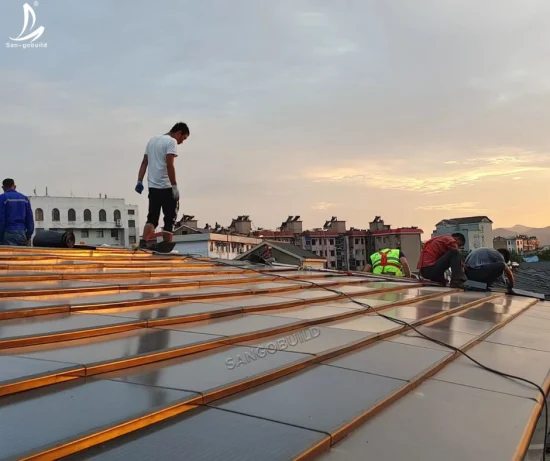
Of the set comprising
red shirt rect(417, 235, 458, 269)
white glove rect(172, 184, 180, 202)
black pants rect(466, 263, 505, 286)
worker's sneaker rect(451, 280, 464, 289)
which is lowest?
worker's sneaker rect(451, 280, 464, 289)

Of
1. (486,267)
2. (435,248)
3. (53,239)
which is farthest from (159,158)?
(486,267)

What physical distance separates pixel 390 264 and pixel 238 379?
8.13 metres

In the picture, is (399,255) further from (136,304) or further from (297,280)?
(136,304)

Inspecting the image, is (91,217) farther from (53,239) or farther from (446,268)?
(446,268)

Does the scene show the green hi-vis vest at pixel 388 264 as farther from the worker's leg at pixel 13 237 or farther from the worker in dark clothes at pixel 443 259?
the worker's leg at pixel 13 237

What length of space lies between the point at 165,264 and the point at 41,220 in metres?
69.6

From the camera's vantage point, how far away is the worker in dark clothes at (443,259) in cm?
865

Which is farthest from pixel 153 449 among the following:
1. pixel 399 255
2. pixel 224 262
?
pixel 399 255

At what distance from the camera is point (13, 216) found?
24.0 ft

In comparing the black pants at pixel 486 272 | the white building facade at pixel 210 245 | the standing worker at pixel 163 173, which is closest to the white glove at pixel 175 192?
the standing worker at pixel 163 173

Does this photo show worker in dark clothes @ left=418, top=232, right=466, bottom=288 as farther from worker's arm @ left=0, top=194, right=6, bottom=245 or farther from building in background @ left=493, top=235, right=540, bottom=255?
building in background @ left=493, top=235, right=540, bottom=255

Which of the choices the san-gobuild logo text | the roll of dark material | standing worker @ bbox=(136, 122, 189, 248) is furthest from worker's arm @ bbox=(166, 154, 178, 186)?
the san-gobuild logo text

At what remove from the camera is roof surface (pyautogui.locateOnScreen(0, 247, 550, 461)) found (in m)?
1.64

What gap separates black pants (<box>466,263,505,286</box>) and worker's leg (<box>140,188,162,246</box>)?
543 cm
